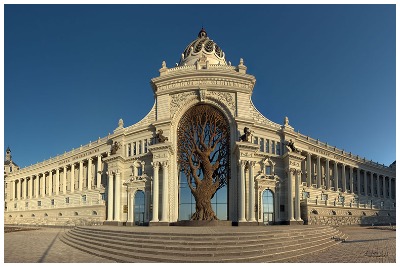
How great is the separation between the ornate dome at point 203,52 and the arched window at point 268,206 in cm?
2411

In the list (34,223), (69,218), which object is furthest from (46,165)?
(69,218)

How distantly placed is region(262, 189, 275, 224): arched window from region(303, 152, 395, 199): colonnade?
433 inches

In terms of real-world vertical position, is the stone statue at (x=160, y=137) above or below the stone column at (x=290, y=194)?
above

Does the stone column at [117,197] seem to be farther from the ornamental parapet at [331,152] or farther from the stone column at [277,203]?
the ornamental parapet at [331,152]

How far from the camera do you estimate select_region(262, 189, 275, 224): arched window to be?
135ft

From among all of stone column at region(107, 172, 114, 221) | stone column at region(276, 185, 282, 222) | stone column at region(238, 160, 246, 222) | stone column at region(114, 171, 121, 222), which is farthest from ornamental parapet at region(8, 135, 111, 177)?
stone column at region(276, 185, 282, 222)

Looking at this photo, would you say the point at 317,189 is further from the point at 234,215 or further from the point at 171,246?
the point at 171,246

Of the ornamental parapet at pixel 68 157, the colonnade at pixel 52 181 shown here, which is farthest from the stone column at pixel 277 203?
the colonnade at pixel 52 181

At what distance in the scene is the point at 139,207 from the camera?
43.3 meters

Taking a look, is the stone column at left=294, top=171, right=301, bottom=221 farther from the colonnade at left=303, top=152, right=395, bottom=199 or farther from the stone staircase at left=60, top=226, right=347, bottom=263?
the stone staircase at left=60, top=226, right=347, bottom=263

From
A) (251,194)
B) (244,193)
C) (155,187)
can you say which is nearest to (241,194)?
(244,193)

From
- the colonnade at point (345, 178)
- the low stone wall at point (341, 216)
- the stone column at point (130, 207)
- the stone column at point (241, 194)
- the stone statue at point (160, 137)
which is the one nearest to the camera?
the stone column at point (241, 194)

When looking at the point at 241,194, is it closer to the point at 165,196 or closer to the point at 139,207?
the point at 165,196

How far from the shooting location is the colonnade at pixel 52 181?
54500mm
